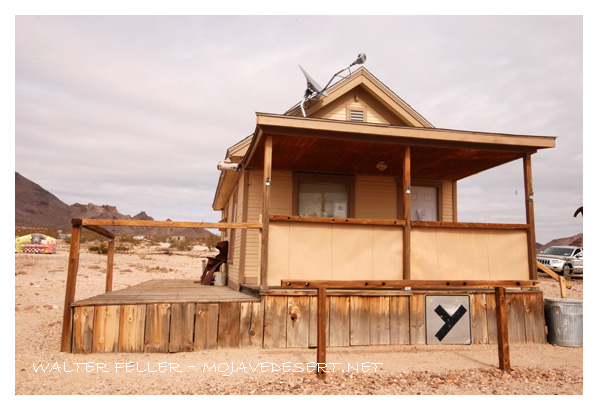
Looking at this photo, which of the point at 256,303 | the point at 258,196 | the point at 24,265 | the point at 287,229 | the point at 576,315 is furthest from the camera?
the point at 24,265

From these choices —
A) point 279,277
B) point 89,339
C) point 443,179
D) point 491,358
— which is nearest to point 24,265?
point 89,339

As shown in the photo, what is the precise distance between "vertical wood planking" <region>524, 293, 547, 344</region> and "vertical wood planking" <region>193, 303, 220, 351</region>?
5478 millimetres

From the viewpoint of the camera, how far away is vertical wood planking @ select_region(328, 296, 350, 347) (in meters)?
6.36

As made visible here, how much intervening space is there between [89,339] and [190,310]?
1.42 m

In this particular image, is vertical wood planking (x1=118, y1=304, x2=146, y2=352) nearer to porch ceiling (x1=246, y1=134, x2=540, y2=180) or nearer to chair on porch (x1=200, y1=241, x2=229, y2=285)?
porch ceiling (x1=246, y1=134, x2=540, y2=180)

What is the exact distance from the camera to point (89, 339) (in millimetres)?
5637

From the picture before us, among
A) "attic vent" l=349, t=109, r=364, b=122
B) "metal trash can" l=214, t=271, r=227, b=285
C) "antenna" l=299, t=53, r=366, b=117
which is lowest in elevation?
"metal trash can" l=214, t=271, r=227, b=285

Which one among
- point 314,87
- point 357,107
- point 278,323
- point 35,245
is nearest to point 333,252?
point 278,323

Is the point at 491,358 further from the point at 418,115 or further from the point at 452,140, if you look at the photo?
the point at 418,115

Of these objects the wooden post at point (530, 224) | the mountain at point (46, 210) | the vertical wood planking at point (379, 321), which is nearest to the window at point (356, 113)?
the wooden post at point (530, 224)

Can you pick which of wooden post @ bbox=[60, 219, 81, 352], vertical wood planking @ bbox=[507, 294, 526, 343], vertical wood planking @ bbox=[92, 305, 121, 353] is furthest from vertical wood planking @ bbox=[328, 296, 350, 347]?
wooden post @ bbox=[60, 219, 81, 352]

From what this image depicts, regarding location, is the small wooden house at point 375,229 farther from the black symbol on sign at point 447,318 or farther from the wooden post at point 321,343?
the wooden post at point 321,343

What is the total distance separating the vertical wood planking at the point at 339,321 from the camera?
6363 millimetres

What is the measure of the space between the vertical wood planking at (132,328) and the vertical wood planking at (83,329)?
401mm
